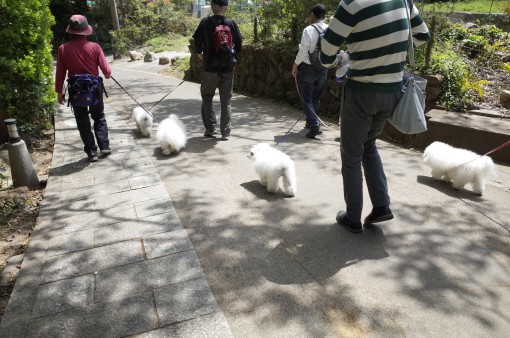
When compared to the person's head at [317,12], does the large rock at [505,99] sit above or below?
below

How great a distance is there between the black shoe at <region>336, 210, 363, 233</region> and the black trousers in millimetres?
3597

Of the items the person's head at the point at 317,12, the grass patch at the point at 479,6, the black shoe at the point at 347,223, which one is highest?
the grass patch at the point at 479,6

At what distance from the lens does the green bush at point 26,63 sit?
19.3 feet

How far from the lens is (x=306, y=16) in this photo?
348 inches

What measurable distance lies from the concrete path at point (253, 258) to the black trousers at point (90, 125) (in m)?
0.36

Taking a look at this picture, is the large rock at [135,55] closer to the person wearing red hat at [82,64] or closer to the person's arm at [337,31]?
the person wearing red hat at [82,64]

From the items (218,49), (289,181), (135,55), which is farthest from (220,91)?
(135,55)

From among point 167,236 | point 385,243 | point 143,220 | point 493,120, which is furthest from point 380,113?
point 493,120

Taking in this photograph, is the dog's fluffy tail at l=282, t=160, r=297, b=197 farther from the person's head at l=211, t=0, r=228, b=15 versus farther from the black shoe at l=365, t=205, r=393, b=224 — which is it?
the person's head at l=211, t=0, r=228, b=15

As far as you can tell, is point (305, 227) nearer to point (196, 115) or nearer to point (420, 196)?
point (420, 196)

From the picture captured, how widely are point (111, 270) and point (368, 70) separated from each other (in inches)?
99.5

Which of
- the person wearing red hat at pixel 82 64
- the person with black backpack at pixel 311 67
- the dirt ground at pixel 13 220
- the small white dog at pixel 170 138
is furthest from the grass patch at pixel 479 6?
the dirt ground at pixel 13 220

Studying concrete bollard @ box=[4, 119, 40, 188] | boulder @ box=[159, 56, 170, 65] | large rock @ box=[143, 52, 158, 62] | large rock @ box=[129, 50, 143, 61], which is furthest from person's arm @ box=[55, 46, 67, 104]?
large rock @ box=[129, 50, 143, 61]

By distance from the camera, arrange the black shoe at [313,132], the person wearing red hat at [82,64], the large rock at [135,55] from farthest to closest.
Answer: the large rock at [135,55] → the black shoe at [313,132] → the person wearing red hat at [82,64]
